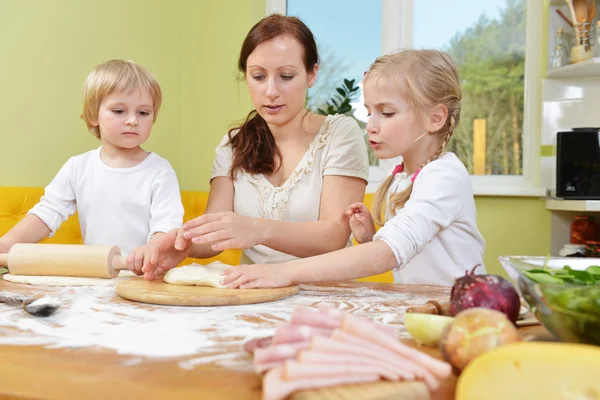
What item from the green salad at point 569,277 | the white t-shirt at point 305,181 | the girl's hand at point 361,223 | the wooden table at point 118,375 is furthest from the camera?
the white t-shirt at point 305,181

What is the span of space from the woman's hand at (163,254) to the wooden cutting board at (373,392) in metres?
0.79

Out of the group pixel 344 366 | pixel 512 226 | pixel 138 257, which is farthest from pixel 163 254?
pixel 512 226

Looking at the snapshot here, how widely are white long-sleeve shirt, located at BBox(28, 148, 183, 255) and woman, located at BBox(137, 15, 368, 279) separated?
179 mm

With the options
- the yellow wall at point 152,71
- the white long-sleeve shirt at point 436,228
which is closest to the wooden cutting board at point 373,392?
the white long-sleeve shirt at point 436,228

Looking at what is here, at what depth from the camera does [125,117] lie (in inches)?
66.6

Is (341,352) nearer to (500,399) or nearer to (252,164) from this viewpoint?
(500,399)

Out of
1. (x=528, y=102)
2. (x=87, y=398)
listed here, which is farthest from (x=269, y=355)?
(x=528, y=102)

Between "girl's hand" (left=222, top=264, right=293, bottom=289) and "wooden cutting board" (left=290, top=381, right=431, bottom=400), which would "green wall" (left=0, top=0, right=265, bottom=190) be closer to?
"girl's hand" (left=222, top=264, right=293, bottom=289)

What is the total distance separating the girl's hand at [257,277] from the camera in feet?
3.67

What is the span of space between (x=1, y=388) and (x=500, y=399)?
0.49m

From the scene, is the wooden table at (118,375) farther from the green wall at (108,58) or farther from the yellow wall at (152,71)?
the yellow wall at (152,71)

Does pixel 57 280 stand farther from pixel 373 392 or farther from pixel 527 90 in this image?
pixel 527 90

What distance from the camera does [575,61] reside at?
301cm

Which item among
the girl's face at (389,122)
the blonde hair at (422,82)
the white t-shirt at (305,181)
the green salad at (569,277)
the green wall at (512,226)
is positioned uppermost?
the blonde hair at (422,82)
